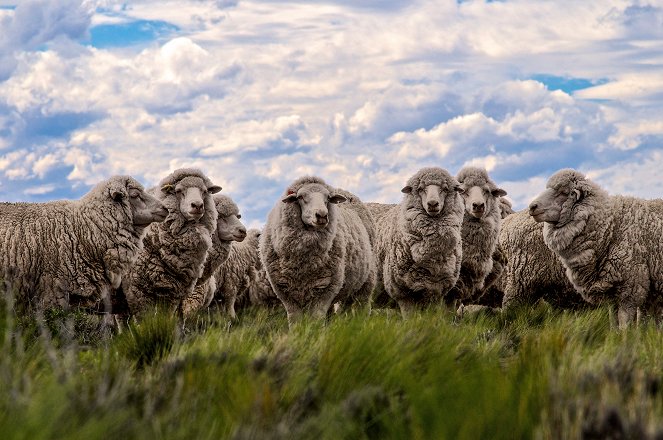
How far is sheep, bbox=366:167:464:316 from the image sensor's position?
943 centimetres

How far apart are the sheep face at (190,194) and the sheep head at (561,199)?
4.06m

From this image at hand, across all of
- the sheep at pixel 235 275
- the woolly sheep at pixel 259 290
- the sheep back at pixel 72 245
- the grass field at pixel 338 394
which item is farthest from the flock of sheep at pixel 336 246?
the grass field at pixel 338 394

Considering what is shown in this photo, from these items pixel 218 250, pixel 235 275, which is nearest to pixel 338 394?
pixel 218 250

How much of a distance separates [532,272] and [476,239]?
4.91 ft

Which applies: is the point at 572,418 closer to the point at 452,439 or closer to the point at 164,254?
the point at 452,439

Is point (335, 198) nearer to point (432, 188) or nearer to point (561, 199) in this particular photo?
point (432, 188)

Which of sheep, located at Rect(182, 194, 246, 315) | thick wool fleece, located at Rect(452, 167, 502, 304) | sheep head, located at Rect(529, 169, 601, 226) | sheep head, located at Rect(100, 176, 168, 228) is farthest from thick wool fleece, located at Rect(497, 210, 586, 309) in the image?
sheep head, located at Rect(100, 176, 168, 228)

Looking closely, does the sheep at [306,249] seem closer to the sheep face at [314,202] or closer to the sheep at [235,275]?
the sheep face at [314,202]

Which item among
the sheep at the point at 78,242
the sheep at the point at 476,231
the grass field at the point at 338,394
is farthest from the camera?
the sheep at the point at 476,231

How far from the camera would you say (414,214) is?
380 inches

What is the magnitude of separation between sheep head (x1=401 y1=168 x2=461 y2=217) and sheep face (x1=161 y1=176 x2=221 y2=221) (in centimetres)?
250

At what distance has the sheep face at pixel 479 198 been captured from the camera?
10.0 meters

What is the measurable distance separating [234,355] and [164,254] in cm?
548

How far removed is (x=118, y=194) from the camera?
A: 28.6 feet
